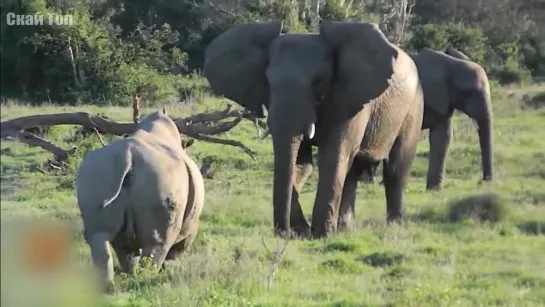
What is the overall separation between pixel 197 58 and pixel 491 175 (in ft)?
42.0

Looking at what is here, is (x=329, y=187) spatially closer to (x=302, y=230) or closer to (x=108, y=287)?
(x=302, y=230)

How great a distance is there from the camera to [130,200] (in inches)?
260

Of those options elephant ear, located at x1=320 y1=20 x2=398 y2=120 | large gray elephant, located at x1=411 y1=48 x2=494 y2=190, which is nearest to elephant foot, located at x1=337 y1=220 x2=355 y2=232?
elephant ear, located at x1=320 y1=20 x2=398 y2=120

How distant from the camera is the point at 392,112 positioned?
35.3 feet

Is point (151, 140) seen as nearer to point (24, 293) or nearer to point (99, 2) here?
point (24, 293)

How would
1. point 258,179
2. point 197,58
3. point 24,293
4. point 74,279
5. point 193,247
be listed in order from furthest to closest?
point 197,58
point 258,179
point 193,247
point 74,279
point 24,293

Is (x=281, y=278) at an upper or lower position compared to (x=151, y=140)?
lower

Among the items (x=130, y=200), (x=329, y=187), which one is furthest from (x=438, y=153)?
(x=130, y=200)

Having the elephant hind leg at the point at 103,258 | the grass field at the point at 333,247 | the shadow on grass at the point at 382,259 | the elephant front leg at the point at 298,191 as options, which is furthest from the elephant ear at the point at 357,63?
the elephant hind leg at the point at 103,258

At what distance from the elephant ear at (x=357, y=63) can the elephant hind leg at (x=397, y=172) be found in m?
1.80

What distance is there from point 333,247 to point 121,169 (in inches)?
102

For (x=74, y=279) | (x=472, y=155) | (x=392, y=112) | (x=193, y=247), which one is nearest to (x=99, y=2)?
(x=472, y=155)

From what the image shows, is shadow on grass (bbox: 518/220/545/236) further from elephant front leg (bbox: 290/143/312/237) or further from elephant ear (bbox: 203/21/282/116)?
elephant ear (bbox: 203/21/282/116)

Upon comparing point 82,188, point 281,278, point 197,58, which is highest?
point 82,188
